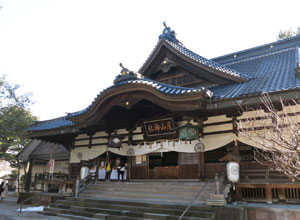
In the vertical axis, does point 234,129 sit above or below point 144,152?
above

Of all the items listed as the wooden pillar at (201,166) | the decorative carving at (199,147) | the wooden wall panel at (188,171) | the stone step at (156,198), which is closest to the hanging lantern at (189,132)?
the decorative carving at (199,147)

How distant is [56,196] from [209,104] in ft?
31.2

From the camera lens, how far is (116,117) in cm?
1477

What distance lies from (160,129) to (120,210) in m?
5.04

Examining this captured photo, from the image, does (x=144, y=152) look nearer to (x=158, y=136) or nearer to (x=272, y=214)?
(x=158, y=136)

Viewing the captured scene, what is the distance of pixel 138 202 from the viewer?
10.0 meters

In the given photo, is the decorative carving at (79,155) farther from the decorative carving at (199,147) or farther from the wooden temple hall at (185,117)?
the decorative carving at (199,147)

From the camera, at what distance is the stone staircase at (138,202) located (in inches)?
350

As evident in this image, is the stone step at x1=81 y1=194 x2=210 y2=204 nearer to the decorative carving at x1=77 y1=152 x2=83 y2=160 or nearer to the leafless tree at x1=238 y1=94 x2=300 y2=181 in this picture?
the leafless tree at x1=238 y1=94 x2=300 y2=181

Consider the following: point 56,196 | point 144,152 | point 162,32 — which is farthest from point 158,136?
point 162,32

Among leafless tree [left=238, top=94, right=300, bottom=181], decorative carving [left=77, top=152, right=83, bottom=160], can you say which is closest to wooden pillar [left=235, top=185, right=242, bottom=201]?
leafless tree [left=238, top=94, right=300, bottom=181]

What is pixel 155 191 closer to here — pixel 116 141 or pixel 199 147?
pixel 199 147

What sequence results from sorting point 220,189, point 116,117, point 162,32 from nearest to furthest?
point 220,189
point 116,117
point 162,32

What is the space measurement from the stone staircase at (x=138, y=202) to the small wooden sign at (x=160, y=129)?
2.54 m
